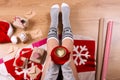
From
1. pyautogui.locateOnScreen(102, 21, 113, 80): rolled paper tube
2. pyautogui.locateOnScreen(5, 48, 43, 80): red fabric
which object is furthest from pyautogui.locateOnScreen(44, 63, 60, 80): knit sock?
pyautogui.locateOnScreen(102, 21, 113, 80): rolled paper tube

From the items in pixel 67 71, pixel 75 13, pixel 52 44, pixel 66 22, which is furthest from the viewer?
pixel 75 13

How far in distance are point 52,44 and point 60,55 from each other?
16cm

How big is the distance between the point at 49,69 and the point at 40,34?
1.29 ft

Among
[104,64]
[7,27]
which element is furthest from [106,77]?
[7,27]

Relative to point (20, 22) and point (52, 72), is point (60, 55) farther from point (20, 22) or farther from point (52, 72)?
point (20, 22)

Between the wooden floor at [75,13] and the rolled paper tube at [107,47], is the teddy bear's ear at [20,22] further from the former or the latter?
the rolled paper tube at [107,47]

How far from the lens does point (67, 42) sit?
1318 mm

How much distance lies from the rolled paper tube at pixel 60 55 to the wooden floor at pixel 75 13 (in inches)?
13.4

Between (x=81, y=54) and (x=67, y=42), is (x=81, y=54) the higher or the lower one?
the lower one

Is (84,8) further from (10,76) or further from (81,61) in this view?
Answer: (10,76)

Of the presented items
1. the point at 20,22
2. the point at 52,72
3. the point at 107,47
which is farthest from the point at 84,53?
the point at 20,22

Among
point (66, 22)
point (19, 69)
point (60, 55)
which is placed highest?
point (66, 22)

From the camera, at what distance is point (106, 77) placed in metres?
1.44

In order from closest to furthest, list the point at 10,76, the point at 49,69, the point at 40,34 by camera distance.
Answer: the point at 49,69 < the point at 10,76 < the point at 40,34
